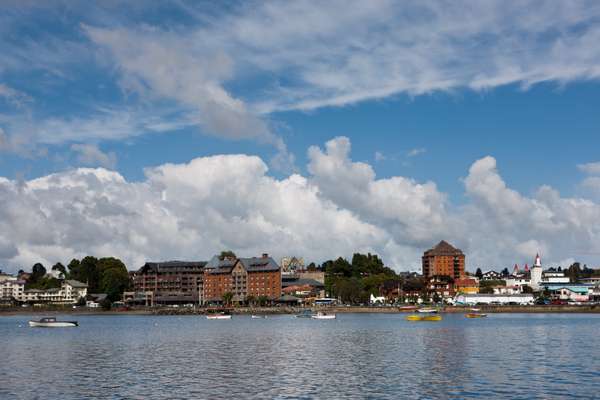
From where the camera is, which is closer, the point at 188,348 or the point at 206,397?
the point at 206,397

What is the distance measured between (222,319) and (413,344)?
118 metres

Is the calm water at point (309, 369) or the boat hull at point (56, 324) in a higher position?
the calm water at point (309, 369)

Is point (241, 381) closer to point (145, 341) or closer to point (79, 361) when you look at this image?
point (79, 361)

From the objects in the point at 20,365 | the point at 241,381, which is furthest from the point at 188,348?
the point at 241,381

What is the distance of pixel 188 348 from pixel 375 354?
24.2m

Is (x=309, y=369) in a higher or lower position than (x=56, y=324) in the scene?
higher

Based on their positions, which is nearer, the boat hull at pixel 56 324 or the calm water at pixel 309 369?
the calm water at pixel 309 369

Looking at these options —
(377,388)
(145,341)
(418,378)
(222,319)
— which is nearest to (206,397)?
(377,388)

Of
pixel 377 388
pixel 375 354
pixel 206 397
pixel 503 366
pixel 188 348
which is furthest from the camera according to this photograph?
pixel 188 348

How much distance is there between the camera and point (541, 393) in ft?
149

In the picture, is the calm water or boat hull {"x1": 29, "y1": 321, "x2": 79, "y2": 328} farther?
boat hull {"x1": 29, "y1": 321, "x2": 79, "y2": 328}

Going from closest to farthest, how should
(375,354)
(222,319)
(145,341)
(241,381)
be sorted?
(241,381), (375,354), (145,341), (222,319)

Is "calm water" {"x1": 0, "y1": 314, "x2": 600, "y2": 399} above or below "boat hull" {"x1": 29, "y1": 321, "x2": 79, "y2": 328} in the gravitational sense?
above

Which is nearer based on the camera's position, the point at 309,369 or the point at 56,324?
the point at 309,369
